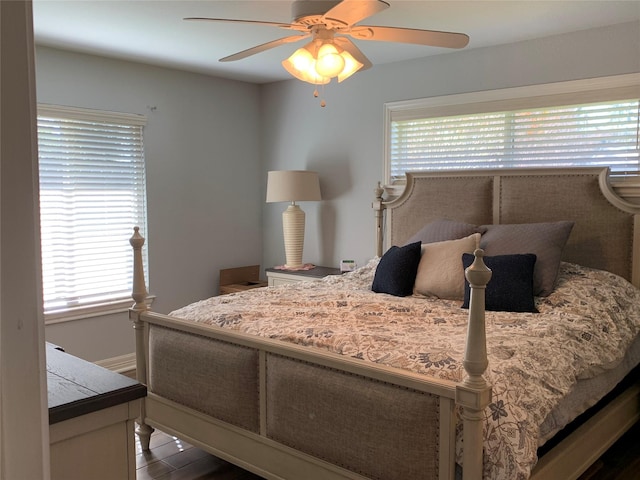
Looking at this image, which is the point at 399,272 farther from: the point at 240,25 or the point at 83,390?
the point at 83,390

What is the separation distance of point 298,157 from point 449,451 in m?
3.63

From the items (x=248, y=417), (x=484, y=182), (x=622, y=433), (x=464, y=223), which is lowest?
(x=622, y=433)

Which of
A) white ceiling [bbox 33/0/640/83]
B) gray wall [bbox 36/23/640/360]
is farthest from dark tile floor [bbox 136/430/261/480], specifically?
white ceiling [bbox 33/0/640/83]

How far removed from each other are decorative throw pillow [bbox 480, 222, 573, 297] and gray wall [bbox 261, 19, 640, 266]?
1064mm

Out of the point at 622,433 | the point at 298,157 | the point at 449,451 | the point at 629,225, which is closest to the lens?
the point at 449,451

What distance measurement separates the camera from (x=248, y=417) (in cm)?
245

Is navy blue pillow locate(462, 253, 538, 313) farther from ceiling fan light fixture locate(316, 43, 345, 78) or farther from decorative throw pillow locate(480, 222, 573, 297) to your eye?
ceiling fan light fixture locate(316, 43, 345, 78)

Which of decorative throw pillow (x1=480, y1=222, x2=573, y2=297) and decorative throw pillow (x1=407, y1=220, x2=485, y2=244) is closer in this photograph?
decorative throw pillow (x1=480, y1=222, x2=573, y2=297)

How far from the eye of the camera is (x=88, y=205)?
13.7ft

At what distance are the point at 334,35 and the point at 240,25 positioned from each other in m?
1.03

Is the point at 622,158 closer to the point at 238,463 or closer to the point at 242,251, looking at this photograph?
the point at 238,463

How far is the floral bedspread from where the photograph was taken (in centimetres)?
186

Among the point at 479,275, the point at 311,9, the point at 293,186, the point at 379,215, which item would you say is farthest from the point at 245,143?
the point at 479,275

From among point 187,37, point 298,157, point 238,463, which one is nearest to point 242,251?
point 298,157
